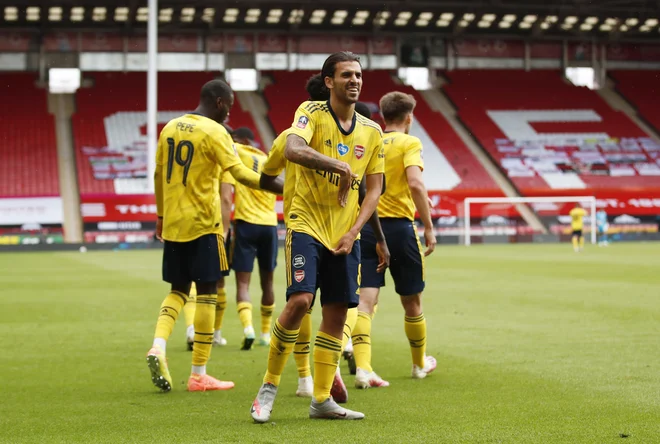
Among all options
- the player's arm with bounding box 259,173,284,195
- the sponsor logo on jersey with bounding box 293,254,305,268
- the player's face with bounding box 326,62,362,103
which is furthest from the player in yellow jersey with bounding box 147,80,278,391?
the sponsor logo on jersey with bounding box 293,254,305,268

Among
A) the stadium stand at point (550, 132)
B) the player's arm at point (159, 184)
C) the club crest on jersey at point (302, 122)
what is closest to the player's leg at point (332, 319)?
the club crest on jersey at point (302, 122)

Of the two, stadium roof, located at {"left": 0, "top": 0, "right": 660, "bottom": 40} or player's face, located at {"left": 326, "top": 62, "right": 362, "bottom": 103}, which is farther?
stadium roof, located at {"left": 0, "top": 0, "right": 660, "bottom": 40}

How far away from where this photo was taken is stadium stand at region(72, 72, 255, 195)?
4256cm

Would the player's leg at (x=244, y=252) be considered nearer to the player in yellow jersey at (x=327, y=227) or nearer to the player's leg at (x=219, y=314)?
the player's leg at (x=219, y=314)

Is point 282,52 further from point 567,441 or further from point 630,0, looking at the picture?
point 567,441

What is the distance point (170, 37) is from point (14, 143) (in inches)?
382

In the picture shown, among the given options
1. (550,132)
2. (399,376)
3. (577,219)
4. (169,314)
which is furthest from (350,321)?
(550,132)

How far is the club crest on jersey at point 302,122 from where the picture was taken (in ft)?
17.7

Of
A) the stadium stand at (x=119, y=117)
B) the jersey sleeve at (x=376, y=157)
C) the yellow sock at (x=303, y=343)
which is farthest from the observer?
the stadium stand at (x=119, y=117)

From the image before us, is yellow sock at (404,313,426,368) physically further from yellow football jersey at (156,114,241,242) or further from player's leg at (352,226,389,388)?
yellow football jersey at (156,114,241,242)

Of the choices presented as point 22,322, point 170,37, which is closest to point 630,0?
point 170,37

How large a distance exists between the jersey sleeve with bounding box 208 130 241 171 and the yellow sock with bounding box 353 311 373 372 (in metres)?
1.49

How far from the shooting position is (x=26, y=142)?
43438 millimetres

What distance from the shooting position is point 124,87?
4788 centimetres
